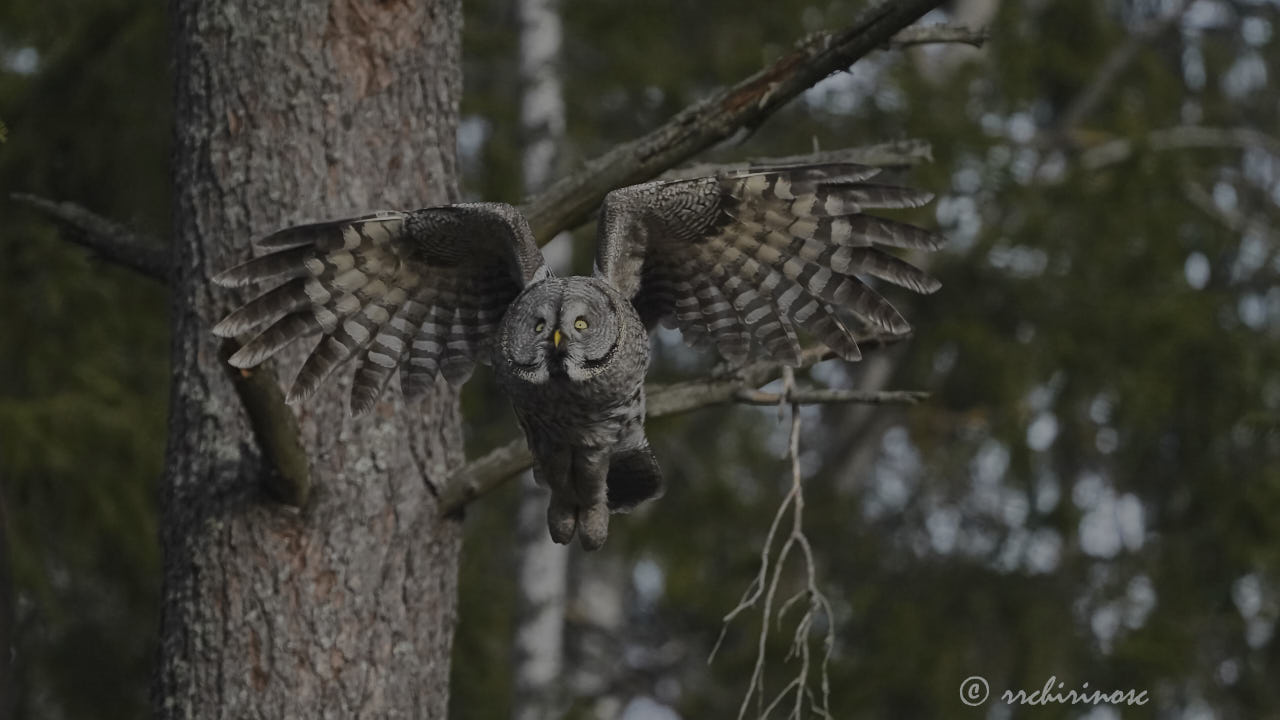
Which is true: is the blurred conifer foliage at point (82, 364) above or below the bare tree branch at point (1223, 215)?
above

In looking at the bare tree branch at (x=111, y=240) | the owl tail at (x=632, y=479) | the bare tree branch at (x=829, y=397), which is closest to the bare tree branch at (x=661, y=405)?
the bare tree branch at (x=829, y=397)

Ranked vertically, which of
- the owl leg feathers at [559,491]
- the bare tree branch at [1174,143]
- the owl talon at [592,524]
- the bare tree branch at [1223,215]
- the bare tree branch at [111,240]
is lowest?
the bare tree branch at [1223,215]

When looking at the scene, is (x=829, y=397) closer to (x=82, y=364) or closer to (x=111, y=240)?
(x=111, y=240)

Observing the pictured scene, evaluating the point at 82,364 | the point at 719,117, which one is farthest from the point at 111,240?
the point at 82,364

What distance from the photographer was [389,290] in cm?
400

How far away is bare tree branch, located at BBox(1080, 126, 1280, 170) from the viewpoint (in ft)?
28.6

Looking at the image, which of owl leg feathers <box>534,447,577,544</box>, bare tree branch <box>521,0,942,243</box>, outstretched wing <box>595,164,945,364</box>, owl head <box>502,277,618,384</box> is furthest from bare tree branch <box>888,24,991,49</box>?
owl leg feathers <box>534,447,577,544</box>

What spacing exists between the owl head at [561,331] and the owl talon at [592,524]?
0.42 metres

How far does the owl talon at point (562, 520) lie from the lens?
12.3 feet

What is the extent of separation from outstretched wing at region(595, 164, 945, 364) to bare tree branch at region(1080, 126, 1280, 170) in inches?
201

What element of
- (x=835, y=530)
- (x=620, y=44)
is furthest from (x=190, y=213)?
(x=835, y=530)

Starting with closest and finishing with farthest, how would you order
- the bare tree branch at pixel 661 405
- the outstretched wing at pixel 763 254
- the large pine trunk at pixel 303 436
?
1. the outstretched wing at pixel 763 254
2. the large pine trunk at pixel 303 436
3. the bare tree branch at pixel 661 405

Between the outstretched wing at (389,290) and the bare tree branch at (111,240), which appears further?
the bare tree branch at (111,240)

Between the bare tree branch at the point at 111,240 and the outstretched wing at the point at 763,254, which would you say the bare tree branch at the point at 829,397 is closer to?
the outstretched wing at the point at 763,254
